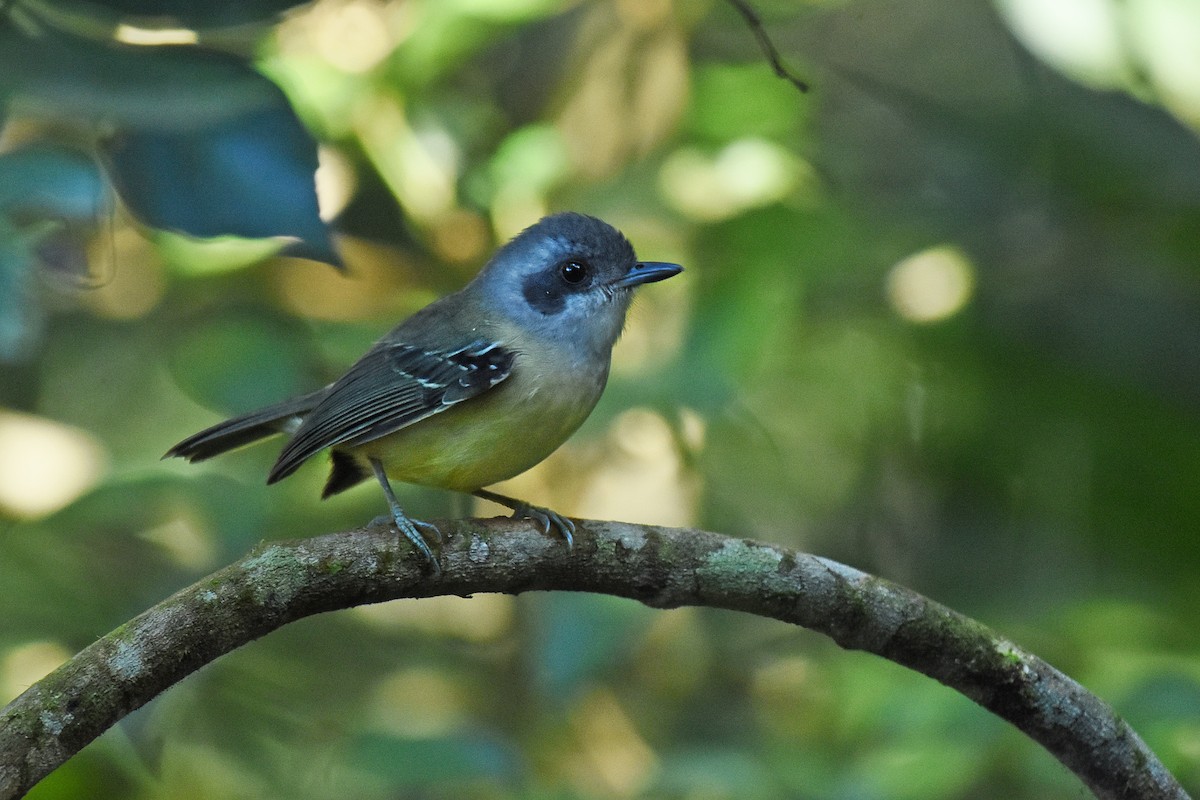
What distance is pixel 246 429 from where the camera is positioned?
382 cm

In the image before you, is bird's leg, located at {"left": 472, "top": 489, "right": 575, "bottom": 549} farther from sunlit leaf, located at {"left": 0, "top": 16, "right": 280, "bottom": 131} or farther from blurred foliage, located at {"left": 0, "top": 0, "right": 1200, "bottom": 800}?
sunlit leaf, located at {"left": 0, "top": 16, "right": 280, "bottom": 131}

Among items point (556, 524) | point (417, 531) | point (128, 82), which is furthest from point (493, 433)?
point (128, 82)

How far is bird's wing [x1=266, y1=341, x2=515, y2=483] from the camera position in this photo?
135 inches

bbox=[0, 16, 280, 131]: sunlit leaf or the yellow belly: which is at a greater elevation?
bbox=[0, 16, 280, 131]: sunlit leaf

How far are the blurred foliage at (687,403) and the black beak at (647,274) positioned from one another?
46 cm

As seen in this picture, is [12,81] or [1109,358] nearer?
[12,81]

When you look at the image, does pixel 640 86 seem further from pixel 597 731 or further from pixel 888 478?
pixel 597 731

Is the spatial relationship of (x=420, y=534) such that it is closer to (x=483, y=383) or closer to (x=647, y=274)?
(x=483, y=383)

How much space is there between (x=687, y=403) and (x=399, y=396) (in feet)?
3.62

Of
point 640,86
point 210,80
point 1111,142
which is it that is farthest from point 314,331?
point 1111,142

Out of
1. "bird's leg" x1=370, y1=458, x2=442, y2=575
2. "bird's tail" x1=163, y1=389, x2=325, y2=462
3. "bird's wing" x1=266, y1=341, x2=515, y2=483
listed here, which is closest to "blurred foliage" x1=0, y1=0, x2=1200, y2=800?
"bird's tail" x1=163, y1=389, x2=325, y2=462

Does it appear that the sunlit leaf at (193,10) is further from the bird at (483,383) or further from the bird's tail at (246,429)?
the bird's tail at (246,429)

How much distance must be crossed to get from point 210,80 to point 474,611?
9.71 feet

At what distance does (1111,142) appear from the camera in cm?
470
